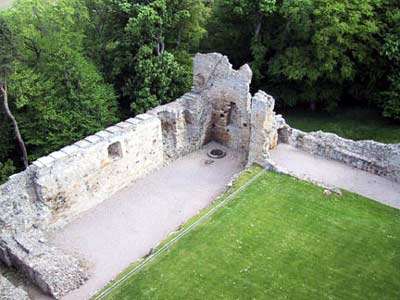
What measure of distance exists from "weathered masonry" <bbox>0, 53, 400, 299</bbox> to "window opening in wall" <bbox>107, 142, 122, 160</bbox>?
0.13 feet

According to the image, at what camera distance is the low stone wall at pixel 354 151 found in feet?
61.5

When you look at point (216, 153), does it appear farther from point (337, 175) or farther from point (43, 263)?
point (43, 263)

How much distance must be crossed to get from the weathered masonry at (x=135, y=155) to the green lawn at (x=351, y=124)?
5.06 m

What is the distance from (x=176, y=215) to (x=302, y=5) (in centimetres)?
1327

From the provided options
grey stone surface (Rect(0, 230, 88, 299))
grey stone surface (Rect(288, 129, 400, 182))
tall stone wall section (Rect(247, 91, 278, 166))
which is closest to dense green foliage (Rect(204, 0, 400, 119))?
grey stone surface (Rect(288, 129, 400, 182))

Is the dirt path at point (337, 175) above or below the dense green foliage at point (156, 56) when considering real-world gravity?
below

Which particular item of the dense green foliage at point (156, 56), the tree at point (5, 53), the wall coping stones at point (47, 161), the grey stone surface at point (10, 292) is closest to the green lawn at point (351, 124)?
the dense green foliage at point (156, 56)

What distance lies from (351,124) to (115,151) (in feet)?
44.7

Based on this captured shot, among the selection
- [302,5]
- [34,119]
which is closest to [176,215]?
[34,119]

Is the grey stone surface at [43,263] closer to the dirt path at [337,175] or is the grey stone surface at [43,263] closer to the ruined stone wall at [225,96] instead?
the dirt path at [337,175]

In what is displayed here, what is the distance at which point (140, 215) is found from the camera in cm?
A: 1791

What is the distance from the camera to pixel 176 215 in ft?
58.6

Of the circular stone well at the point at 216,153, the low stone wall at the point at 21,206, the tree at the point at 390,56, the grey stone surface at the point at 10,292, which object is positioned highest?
the tree at the point at 390,56

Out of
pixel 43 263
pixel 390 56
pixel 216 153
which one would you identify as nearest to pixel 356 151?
pixel 216 153
